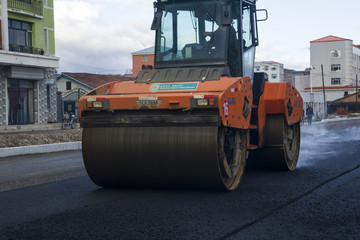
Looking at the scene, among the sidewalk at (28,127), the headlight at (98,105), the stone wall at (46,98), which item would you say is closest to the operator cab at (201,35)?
the headlight at (98,105)

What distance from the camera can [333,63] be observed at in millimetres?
97875

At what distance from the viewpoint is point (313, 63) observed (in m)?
99.8

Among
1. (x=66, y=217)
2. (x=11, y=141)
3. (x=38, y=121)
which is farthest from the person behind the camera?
(x=38, y=121)

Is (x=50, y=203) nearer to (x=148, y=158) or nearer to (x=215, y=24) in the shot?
(x=148, y=158)

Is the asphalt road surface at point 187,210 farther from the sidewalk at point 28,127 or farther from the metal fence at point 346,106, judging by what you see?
the metal fence at point 346,106

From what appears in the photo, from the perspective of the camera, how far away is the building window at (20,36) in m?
32.2

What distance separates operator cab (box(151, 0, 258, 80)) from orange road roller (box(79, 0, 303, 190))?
0.6 inches

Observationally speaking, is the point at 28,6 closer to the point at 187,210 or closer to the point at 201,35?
the point at 201,35

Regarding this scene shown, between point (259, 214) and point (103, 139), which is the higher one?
point (103, 139)

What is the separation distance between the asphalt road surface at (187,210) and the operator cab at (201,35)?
2.08 m

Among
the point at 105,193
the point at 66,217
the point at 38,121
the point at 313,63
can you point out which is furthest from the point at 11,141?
the point at 313,63

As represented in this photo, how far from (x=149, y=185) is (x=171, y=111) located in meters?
1.16

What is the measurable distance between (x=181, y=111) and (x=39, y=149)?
10209 mm

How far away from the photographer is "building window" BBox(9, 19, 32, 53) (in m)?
32.2
